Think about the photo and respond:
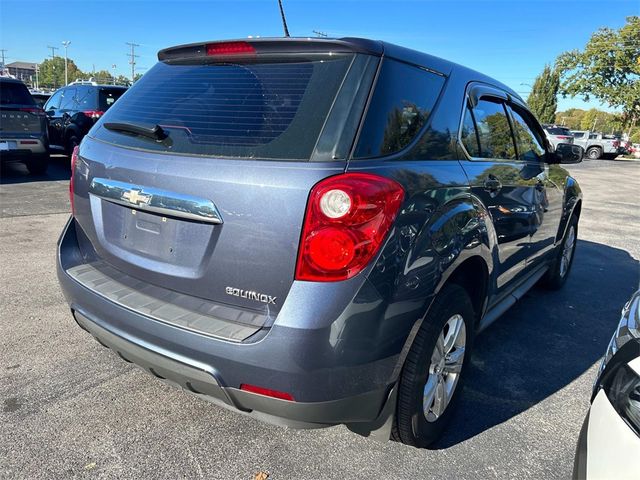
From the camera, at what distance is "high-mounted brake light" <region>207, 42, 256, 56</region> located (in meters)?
2.14

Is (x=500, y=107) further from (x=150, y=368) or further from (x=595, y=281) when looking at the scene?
(x=595, y=281)

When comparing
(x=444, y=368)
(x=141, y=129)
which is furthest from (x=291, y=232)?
(x=444, y=368)

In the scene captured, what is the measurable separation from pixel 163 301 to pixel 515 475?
1755mm

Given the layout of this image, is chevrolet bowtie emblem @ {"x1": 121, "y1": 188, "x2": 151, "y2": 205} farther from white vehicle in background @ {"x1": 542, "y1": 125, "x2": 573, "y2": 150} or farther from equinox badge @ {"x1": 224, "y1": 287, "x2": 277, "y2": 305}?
white vehicle in background @ {"x1": 542, "y1": 125, "x2": 573, "y2": 150}

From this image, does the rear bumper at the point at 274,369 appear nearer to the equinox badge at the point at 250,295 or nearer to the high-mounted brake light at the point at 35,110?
the equinox badge at the point at 250,295

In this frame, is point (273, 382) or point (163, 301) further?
point (163, 301)

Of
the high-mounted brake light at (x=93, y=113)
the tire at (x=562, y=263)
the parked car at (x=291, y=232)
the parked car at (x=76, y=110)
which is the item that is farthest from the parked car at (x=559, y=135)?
the parked car at (x=291, y=232)

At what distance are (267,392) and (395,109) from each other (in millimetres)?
1212

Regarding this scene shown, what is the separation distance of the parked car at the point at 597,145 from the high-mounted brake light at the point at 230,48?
34033 mm

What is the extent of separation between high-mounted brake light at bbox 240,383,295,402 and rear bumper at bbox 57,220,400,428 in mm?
15

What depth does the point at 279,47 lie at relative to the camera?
6.72ft

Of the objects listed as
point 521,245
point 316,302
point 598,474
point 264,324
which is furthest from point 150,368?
point 521,245

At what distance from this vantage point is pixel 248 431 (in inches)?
94.3

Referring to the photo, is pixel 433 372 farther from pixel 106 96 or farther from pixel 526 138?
pixel 106 96
